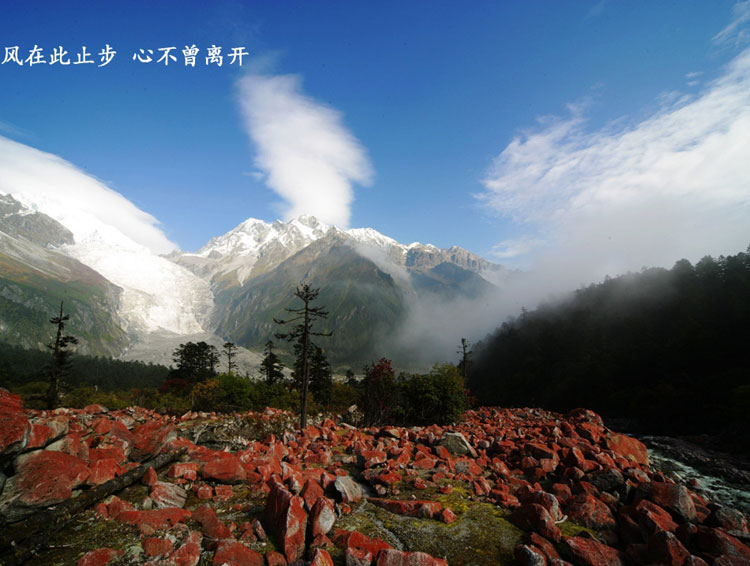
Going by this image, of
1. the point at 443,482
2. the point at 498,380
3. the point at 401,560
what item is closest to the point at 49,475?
the point at 401,560

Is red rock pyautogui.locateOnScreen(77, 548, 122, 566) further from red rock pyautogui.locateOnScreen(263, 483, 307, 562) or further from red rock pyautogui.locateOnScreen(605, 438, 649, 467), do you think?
red rock pyautogui.locateOnScreen(605, 438, 649, 467)

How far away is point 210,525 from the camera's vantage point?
255 inches

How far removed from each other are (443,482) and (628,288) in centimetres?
10304

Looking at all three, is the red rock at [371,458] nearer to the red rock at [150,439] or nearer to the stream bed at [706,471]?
the red rock at [150,439]

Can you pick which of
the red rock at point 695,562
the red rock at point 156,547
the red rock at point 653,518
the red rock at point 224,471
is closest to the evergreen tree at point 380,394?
the red rock at point 224,471

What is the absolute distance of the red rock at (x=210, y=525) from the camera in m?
6.27

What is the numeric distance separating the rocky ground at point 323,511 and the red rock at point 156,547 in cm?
2

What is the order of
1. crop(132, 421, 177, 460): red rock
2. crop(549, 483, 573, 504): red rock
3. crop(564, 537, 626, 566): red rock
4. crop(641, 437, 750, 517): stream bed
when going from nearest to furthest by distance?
crop(564, 537, 626, 566): red rock < crop(549, 483, 573, 504): red rock < crop(132, 421, 177, 460): red rock < crop(641, 437, 750, 517): stream bed

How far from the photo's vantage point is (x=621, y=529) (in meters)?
7.22

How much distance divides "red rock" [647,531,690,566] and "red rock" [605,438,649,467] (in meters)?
8.10

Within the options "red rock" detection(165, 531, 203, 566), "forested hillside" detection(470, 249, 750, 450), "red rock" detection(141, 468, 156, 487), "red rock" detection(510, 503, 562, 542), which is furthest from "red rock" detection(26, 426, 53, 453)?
"forested hillside" detection(470, 249, 750, 450)

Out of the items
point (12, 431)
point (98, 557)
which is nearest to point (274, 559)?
point (98, 557)

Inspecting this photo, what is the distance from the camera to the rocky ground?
574cm

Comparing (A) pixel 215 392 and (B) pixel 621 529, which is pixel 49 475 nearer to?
(B) pixel 621 529
